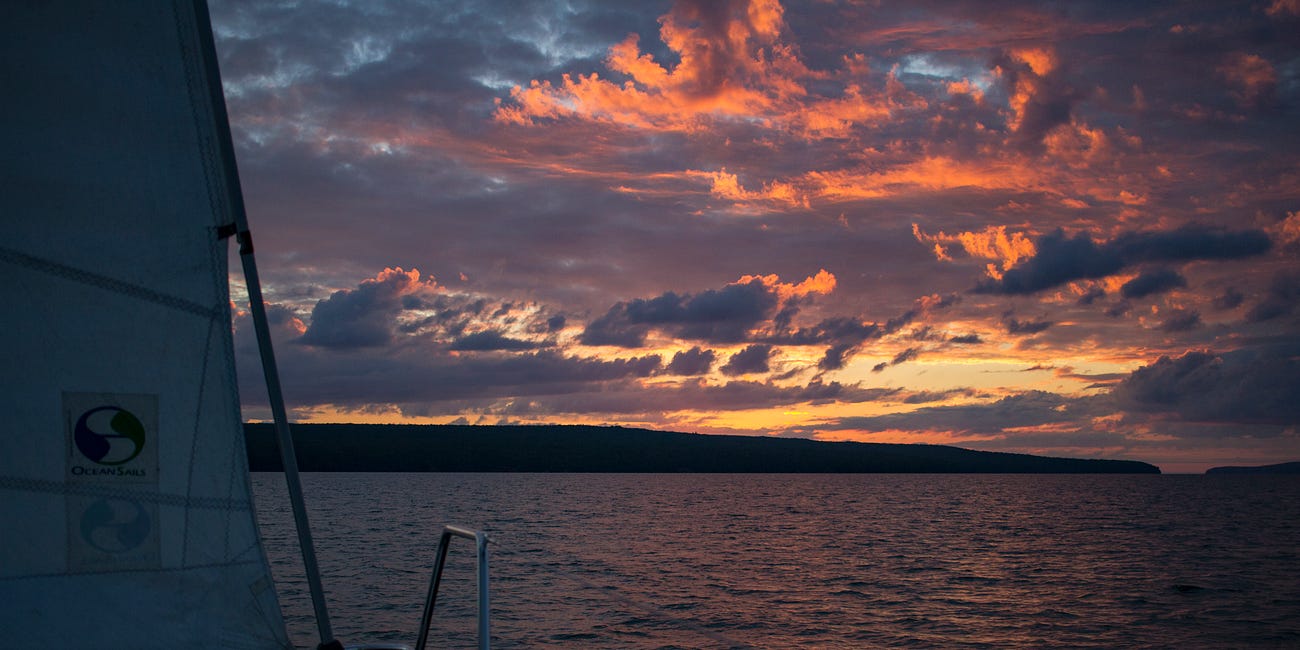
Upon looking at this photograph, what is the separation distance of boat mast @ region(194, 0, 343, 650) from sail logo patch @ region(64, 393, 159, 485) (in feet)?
1.92

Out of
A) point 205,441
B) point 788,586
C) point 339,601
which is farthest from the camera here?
point 788,586

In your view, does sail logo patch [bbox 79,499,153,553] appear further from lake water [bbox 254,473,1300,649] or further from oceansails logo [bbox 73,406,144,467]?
lake water [bbox 254,473,1300,649]

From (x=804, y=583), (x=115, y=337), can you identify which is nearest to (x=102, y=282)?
(x=115, y=337)

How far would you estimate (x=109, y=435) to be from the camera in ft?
14.9

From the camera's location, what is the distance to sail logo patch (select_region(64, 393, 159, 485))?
14.6 ft

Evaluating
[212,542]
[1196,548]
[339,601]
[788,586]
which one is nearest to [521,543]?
[788,586]

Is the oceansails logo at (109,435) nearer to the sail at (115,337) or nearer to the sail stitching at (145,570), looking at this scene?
the sail at (115,337)

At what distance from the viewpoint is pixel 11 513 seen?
14.1ft

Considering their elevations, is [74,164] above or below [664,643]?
above

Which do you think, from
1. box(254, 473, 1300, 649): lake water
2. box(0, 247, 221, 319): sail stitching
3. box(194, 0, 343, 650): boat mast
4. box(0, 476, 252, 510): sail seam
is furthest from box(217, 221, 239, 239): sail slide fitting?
box(254, 473, 1300, 649): lake water

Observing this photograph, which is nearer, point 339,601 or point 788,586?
point 339,601

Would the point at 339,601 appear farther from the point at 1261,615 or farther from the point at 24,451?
the point at 1261,615

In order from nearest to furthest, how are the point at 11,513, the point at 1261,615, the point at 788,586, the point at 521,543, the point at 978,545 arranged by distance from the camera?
the point at 11,513 → the point at 1261,615 → the point at 788,586 → the point at 521,543 → the point at 978,545

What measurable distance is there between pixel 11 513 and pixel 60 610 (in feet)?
1.71
